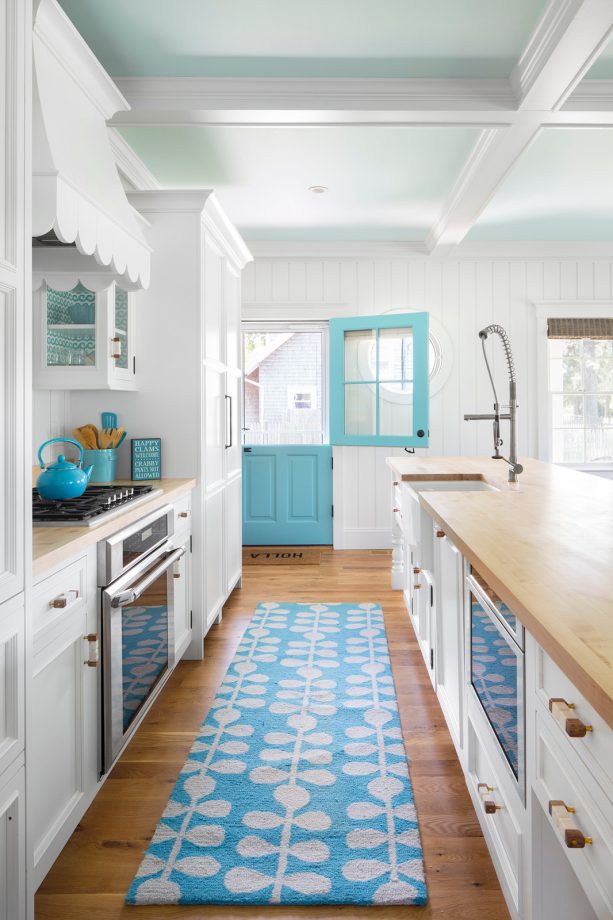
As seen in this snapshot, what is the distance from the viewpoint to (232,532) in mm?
3992

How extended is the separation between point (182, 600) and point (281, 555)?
2.59 m

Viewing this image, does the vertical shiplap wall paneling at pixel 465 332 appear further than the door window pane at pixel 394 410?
Yes

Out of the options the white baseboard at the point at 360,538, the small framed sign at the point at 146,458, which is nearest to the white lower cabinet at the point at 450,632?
the small framed sign at the point at 146,458

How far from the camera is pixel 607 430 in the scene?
5754 mm

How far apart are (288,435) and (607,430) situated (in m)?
2.83

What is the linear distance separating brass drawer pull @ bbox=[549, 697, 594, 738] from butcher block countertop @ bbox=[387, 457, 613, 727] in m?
0.08

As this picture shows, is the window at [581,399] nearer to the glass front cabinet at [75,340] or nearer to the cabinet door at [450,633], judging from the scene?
the cabinet door at [450,633]

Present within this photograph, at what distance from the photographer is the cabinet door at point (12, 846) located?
1.27 meters

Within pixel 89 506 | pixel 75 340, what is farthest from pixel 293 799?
pixel 75 340

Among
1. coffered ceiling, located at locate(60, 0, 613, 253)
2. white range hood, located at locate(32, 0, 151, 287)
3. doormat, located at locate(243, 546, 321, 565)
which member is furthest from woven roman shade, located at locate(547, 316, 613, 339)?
white range hood, located at locate(32, 0, 151, 287)

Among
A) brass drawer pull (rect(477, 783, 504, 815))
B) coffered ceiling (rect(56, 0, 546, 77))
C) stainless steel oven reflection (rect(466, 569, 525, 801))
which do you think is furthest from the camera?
coffered ceiling (rect(56, 0, 546, 77))

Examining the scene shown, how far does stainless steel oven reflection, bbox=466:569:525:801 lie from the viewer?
1.22m

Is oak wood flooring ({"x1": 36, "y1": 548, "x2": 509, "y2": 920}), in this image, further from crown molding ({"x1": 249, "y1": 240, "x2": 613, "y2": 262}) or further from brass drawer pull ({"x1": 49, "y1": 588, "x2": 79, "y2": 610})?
crown molding ({"x1": 249, "y1": 240, "x2": 613, "y2": 262})

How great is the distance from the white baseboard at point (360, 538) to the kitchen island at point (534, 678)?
10.7 ft
